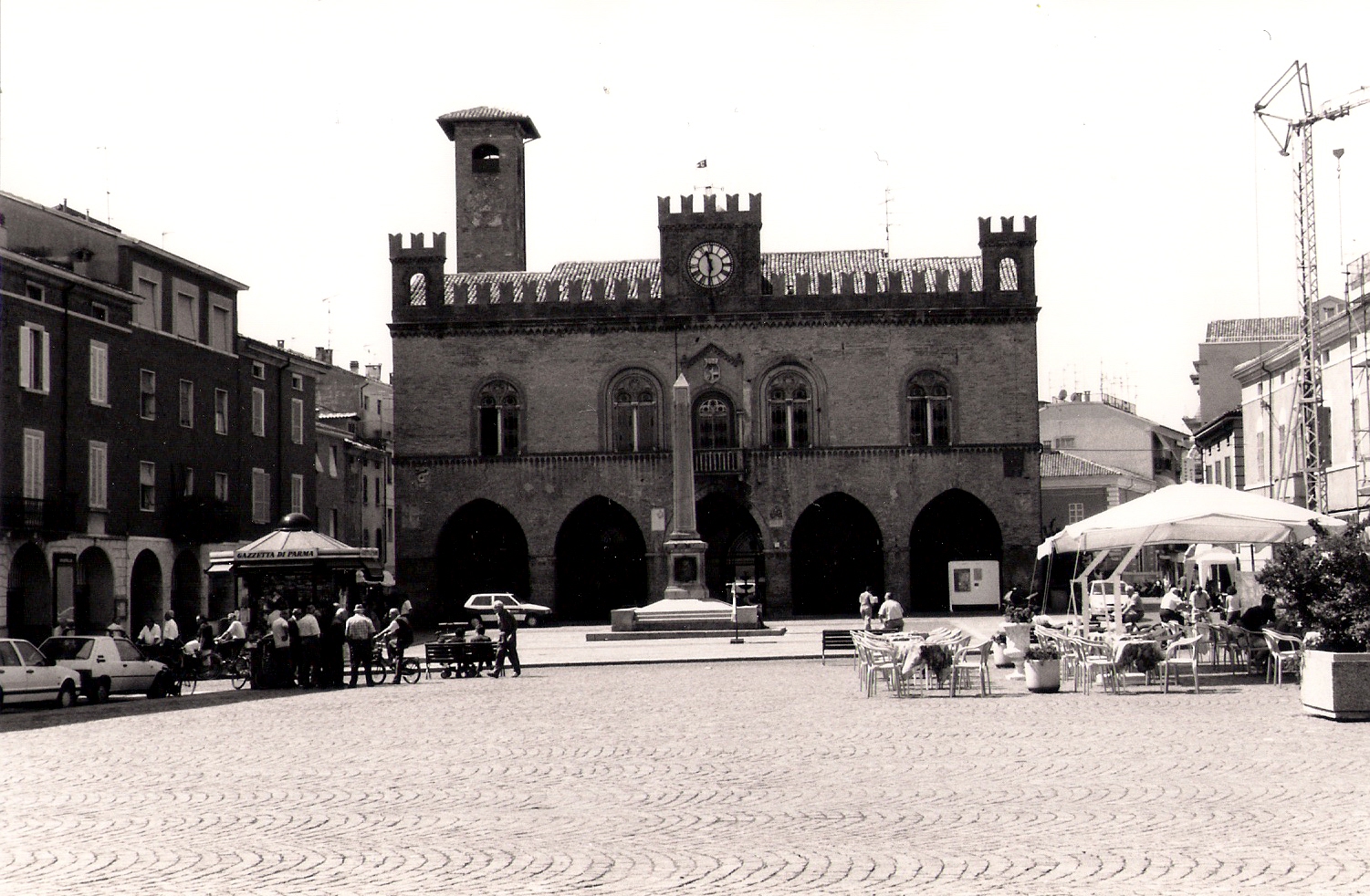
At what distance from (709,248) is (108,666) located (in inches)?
1341

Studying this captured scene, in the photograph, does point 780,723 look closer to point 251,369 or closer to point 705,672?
point 705,672

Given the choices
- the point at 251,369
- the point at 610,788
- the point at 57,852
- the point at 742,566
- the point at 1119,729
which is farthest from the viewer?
the point at 742,566

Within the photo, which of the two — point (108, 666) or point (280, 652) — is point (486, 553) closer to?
point (280, 652)

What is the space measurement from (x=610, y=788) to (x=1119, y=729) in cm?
533

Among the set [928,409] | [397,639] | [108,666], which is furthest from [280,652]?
[928,409]

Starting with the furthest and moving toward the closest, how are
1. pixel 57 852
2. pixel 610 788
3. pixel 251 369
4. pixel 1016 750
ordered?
pixel 251 369 → pixel 1016 750 → pixel 610 788 → pixel 57 852

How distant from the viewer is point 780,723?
53.4 feet

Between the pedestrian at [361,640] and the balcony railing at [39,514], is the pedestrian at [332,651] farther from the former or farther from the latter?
the balcony railing at [39,514]

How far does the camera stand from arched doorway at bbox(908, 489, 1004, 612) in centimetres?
5475

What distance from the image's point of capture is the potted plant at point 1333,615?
15.1 metres

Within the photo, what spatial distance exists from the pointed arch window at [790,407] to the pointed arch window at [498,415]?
26.0 feet

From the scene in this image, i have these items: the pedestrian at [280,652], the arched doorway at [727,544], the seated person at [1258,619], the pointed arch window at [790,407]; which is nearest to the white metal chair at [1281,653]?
the seated person at [1258,619]

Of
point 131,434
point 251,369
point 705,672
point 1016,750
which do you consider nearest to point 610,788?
point 1016,750

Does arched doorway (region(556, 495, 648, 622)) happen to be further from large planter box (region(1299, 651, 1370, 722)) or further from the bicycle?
large planter box (region(1299, 651, 1370, 722))
